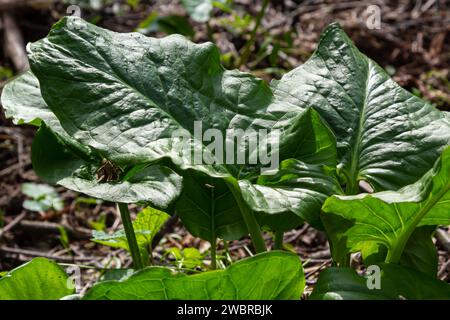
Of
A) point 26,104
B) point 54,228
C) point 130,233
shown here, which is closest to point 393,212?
point 130,233

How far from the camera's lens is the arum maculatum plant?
118 cm

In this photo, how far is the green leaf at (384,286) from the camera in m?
1.17

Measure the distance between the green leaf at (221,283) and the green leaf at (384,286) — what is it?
0.06 m

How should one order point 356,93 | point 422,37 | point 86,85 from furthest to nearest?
point 422,37, point 356,93, point 86,85

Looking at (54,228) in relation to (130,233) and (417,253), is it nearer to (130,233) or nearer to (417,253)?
(130,233)

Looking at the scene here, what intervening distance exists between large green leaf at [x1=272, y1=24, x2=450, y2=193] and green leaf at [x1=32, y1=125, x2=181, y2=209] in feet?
1.04

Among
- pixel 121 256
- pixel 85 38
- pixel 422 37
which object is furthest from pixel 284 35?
pixel 85 38

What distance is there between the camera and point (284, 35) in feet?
10.0

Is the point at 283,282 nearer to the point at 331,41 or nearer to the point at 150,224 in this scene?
the point at 150,224

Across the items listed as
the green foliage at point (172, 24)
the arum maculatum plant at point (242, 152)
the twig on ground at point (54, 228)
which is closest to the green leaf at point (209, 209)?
the arum maculatum plant at point (242, 152)

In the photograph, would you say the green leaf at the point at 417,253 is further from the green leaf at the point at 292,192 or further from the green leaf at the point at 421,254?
the green leaf at the point at 292,192

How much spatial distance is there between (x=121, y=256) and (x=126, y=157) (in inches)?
35.4

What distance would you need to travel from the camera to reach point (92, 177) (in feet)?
4.48
